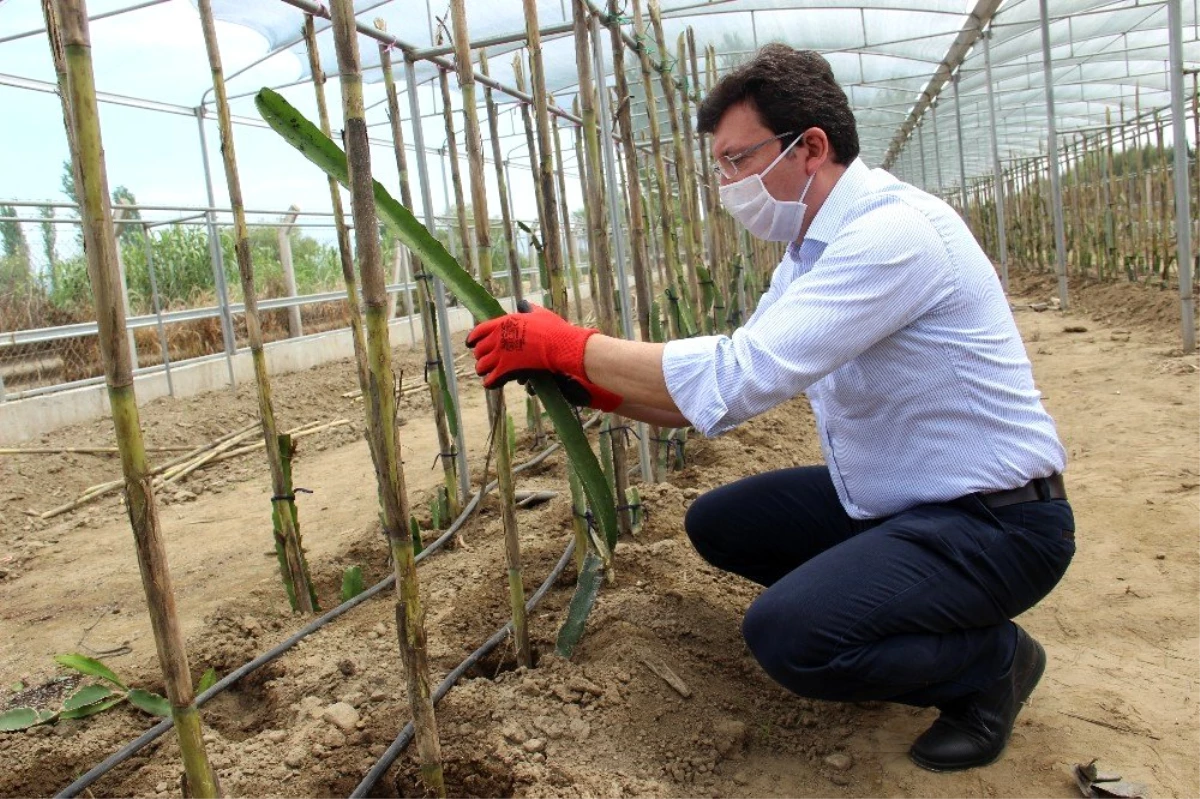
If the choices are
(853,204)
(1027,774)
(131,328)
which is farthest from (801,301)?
(131,328)

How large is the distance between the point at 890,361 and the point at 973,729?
72 cm

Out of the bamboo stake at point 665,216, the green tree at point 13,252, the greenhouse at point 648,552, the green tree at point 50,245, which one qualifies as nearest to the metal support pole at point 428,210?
the greenhouse at point 648,552

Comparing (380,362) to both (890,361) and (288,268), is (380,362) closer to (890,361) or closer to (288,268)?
(890,361)

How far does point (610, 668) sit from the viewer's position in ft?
6.33

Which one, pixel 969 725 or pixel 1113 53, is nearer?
pixel 969 725

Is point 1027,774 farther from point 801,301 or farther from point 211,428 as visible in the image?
point 211,428

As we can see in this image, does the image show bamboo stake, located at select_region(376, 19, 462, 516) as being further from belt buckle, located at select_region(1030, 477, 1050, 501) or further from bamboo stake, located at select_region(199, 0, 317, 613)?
belt buckle, located at select_region(1030, 477, 1050, 501)

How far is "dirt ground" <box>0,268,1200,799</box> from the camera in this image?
1691mm

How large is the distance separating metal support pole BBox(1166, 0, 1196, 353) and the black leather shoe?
4.91 metres

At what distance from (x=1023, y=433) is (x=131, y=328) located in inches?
286

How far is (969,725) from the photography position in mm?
1732

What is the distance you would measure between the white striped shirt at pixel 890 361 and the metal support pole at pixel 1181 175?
476cm

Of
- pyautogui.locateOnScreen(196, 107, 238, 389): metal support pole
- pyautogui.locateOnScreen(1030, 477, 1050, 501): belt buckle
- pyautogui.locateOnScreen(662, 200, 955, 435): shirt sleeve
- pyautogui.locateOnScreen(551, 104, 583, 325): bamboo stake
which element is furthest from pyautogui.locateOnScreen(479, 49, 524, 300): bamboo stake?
pyautogui.locateOnScreen(196, 107, 238, 389): metal support pole

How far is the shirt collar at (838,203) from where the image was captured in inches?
72.8
